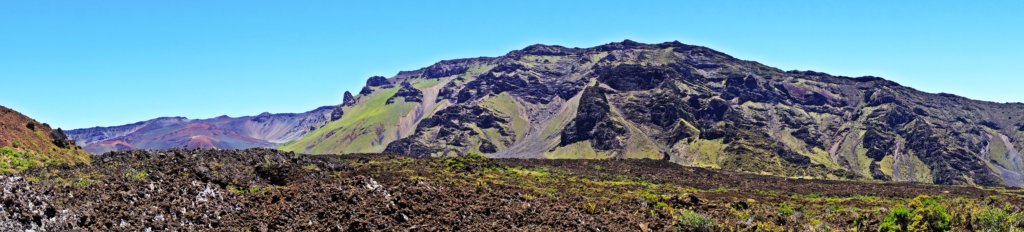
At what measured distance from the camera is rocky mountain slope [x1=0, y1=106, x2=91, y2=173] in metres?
41.6

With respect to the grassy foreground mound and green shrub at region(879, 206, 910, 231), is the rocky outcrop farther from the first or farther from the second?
green shrub at region(879, 206, 910, 231)

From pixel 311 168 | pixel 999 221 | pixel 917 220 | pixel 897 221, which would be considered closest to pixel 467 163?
pixel 311 168

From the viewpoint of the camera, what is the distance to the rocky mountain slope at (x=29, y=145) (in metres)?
41.6

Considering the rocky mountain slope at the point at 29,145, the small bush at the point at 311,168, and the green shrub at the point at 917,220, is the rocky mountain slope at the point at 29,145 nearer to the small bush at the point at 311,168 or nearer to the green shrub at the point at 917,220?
the small bush at the point at 311,168

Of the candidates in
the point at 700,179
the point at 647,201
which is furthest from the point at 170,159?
the point at 700,179

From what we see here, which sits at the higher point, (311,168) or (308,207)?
(311,168)

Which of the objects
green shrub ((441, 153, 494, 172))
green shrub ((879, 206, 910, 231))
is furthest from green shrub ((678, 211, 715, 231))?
green shrub ((441, 153, 494, 172))

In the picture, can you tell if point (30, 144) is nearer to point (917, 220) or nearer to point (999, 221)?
point (917, 220)

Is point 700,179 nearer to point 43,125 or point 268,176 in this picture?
point 268,176

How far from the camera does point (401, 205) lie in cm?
3203

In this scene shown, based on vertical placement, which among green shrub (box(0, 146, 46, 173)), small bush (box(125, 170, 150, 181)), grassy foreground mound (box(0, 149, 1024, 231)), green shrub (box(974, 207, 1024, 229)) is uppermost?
green shrub (box(0, 146, 46, 173))

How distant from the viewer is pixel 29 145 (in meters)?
47.4

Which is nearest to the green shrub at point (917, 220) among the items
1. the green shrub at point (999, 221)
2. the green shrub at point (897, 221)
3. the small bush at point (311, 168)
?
the green shrub at point (897, 221)

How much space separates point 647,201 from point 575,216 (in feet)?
33.6
